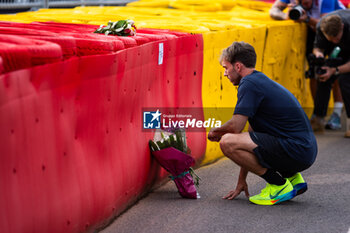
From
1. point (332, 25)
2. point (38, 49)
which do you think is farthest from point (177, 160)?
point (332, 25)

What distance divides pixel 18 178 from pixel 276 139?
252 centimetres

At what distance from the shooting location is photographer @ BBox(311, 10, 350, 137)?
9.51 metres

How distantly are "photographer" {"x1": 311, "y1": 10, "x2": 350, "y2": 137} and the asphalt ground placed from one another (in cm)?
266

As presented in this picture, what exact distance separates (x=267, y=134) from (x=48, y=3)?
6617mm

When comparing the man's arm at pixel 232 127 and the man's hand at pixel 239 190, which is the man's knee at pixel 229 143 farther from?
the man's hand at pixel 239 190

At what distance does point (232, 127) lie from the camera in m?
5.93

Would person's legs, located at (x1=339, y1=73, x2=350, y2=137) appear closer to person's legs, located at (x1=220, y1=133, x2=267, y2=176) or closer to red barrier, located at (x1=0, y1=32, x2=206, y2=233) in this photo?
red barrier, located at (x1=0, y1=32, x2=206, y2=233)

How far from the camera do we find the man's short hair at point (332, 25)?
9445mm

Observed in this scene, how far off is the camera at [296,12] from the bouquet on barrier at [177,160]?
15.8ft

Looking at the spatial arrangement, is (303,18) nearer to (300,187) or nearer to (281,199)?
(300,187)

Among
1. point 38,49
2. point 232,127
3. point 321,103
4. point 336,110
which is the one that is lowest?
point 336,110

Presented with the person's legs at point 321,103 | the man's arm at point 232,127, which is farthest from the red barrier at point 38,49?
the person's legs at point 321,103

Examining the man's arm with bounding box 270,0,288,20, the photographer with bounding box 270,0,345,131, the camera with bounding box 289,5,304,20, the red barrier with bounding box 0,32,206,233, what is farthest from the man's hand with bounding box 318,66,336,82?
the red barrier with bounding box 0,32,206,233

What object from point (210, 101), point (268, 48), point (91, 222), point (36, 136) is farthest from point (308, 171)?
point (36, 136)
